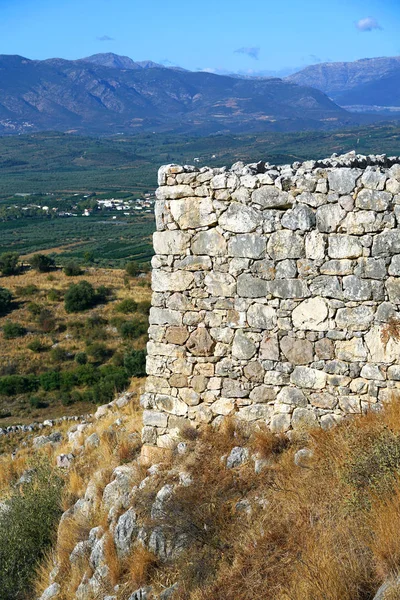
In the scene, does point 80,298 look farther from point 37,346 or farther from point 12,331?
point 37,346

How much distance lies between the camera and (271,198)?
6.77 m

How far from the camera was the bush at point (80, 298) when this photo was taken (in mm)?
36438

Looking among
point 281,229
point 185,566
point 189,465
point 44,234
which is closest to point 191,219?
point 281,229

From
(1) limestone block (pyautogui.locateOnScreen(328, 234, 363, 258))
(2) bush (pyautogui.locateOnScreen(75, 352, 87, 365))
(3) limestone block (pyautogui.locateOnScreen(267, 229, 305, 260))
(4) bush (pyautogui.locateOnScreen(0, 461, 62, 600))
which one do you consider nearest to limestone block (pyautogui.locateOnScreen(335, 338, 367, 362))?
(1) limestone block (pyautogui.locateOnScreen(328, 234, 363, 258))

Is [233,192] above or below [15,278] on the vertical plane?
above

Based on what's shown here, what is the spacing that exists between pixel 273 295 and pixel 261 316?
26 cm

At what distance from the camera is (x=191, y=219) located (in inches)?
282

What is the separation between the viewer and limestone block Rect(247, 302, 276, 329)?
688 cm

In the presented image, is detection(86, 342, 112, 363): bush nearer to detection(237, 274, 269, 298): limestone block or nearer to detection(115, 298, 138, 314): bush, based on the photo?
detection(115, 298, 138, 314): bush

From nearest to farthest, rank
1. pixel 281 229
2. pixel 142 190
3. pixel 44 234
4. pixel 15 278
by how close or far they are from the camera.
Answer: pixel 281 229 < pixel 15 278 < pixel 44 234 < pixel 142 190

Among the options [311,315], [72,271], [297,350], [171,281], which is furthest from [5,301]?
[311,315]

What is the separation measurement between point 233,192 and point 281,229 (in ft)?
2.18

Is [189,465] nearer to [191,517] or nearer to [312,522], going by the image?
[191,517]

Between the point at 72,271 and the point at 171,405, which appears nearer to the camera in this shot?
the point at 171,405
